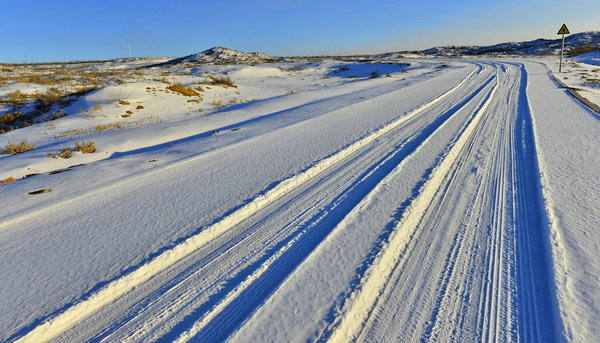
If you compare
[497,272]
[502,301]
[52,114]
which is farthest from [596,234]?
[52,114]

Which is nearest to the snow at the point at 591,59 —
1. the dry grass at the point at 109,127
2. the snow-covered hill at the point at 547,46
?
the snow-covered hill at the point at 547,46

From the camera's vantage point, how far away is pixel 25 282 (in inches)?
102

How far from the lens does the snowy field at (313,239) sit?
7.06 ft

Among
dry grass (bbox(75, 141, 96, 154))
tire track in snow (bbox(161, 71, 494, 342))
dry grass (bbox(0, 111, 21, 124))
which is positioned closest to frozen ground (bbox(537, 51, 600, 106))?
tire track in snow (bbox(161, 71, 494, 342))

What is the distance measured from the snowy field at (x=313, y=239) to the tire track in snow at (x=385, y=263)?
0.6 inches

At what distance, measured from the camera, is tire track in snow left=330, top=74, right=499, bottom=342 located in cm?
210

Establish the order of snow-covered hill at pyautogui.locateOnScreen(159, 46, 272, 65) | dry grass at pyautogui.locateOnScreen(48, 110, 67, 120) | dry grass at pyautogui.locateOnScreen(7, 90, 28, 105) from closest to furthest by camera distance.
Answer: dry grass at pyautogui.locateOnScreen(48, 110, 67, 120) < dry grass at pyautogui.locateOnScreen(7, 90, 28, 105) < snow-covered hill at pyautogui.locateOnScreen(159, 46, 272, 65)

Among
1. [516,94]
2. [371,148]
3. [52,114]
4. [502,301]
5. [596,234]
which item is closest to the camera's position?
[502,301]

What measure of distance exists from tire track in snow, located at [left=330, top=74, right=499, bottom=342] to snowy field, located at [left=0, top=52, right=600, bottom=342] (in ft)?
0.05

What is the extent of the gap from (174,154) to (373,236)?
439cm

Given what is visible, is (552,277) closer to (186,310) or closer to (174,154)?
(186,310)

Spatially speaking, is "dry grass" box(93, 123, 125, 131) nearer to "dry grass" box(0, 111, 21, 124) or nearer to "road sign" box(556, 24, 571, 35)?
"dry grass" box(0, 111, 21, 124)

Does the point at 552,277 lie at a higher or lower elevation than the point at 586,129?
lower

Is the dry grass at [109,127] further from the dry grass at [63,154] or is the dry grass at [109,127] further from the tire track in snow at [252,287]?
the tire track in snow at [252,287]
